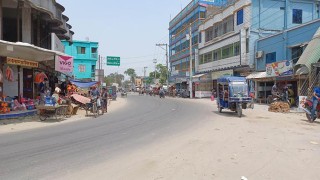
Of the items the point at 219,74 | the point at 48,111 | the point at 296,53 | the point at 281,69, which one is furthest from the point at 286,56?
the point at 48,111

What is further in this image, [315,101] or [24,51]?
[24,51]

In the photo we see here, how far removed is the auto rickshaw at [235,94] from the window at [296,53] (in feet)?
39.2

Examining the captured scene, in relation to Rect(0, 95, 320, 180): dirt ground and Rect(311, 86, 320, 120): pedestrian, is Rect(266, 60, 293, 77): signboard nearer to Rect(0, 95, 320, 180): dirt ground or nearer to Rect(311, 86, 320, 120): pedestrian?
Rect(311, 86, 320, 120): pedestrian

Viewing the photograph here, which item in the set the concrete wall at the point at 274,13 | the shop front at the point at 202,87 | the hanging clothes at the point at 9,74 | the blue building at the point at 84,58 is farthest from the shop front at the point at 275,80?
the blue building at the point at 84,58

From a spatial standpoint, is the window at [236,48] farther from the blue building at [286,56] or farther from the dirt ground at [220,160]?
the dirt ground at [220,160]

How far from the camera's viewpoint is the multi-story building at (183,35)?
60.1 m

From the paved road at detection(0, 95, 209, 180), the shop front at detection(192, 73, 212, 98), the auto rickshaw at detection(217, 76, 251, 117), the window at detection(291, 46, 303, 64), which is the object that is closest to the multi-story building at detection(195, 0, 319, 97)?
the shop front at detection(192, 73, 212, 98)

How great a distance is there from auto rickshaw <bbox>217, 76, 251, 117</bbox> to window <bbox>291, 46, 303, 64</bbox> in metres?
12.0

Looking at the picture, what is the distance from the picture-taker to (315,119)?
16984 mm

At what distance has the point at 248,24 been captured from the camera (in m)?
38.8

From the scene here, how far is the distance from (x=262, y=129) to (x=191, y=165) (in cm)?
702

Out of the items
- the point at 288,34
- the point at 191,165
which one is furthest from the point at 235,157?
the point at 288,34

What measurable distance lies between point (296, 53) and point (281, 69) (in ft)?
9.54

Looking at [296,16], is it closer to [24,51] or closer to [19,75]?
[19,75]
